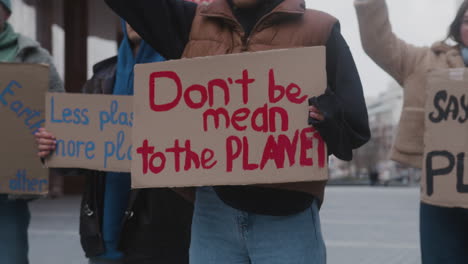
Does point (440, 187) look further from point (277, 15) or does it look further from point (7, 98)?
point (7, 98)

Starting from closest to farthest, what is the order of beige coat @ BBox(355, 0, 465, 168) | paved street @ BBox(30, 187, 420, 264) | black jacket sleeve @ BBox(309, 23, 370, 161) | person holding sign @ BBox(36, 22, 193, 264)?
black jacket sleeve @ BBox(309, 23, 370, 161)
person holding sign @ BBox(36, 22, 193, 264)
beige coat @ BBox(355, 0, 465, 168)
paved street @ BBox(30, 187, 420, 264)

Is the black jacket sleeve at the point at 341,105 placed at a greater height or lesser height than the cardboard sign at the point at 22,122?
greater

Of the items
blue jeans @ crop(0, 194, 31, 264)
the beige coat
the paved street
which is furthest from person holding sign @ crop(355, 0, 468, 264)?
the paved street

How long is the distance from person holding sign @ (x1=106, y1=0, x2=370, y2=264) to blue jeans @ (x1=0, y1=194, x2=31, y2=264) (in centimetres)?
105

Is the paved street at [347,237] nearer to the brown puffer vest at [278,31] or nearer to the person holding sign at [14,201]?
the person holding sign at [14,201]

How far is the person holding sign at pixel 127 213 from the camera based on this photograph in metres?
2.09

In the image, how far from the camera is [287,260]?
4.83ft

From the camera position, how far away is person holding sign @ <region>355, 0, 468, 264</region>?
7.16ft

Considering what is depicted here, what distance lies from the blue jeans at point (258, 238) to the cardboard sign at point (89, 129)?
0.68 metres

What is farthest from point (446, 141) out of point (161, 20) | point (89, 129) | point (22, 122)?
point (22, 122)

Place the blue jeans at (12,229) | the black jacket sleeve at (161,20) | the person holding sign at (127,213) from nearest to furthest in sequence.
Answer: the black jacket sleeve at (161,20), the person holding sign at (127,213), the blue jeans at (12,229)

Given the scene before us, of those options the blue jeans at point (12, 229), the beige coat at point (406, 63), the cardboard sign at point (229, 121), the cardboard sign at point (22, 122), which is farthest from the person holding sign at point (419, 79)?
the blue jeans at point (12, 229)

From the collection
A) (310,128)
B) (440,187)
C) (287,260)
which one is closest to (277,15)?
(310,128)

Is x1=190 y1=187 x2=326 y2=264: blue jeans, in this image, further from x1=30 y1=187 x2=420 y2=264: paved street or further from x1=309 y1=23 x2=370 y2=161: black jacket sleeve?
x1=30 y1=187 x2=420 y2=264: paved street
